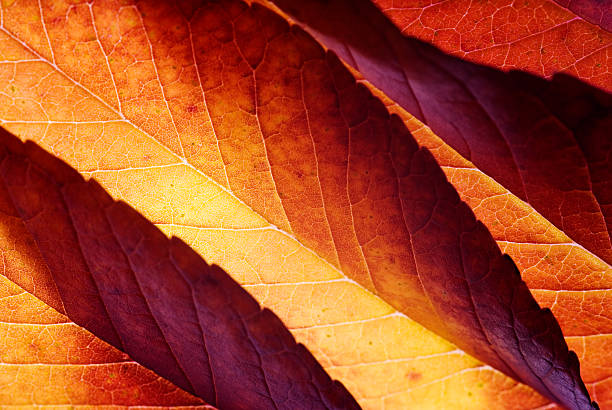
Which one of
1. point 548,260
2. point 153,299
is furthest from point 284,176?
point 548,260

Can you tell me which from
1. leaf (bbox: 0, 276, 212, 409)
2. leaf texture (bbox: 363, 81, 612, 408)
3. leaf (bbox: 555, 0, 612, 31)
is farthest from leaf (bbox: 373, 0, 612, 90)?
leaf (bbox: 0, 276, 212, 409)

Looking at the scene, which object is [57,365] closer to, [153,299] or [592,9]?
[153,299]

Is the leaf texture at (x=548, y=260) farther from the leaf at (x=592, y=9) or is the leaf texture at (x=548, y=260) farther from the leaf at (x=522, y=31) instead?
the leaf at (x=592, y=9)

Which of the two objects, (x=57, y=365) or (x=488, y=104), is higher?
(x=488, y=104)

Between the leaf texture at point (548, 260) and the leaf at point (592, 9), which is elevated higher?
the leaf at point (592, 9)

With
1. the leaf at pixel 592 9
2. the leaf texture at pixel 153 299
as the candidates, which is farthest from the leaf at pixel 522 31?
the leaf texture at pixel 153 299

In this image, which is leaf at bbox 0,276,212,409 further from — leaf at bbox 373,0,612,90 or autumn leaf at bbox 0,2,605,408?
leaf at bbox 373,0,612,90

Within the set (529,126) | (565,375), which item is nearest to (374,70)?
(529,126)
